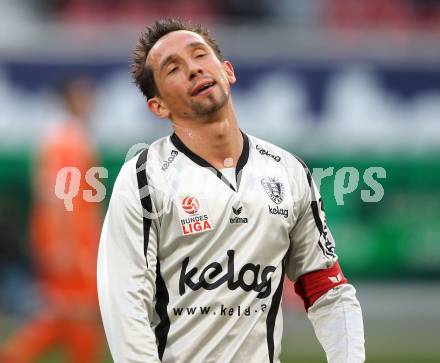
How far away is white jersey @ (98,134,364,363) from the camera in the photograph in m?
3.72

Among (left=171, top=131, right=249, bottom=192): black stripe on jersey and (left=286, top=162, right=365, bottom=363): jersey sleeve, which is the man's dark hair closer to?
(left=171, top=131, right=249, bottom=192): black stripe on jersey

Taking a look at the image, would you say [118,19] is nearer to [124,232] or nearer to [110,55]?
[110,55]

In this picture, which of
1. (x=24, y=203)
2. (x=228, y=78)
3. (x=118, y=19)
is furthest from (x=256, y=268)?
(x=118, y=19)

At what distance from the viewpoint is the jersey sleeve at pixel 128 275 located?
363cm

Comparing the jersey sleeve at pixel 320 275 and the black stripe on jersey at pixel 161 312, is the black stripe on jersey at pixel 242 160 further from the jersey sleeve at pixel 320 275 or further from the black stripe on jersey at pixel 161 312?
the black stripe on jersey at pixel 161 312

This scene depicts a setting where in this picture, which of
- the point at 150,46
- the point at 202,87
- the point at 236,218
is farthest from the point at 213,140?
the point at 150,46

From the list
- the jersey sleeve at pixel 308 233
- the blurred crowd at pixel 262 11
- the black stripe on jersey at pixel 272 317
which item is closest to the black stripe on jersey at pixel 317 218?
the jersey sleeve at pixel 308 233

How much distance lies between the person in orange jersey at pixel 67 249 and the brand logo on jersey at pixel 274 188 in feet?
14.3

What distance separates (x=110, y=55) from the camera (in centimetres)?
1255

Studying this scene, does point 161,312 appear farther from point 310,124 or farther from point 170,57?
point 310,124

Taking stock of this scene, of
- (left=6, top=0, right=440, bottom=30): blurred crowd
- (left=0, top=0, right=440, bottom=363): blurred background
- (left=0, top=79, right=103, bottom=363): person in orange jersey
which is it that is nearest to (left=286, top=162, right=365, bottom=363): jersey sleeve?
(left=0, top=79, right=103, bottom=363): person in orange jersey

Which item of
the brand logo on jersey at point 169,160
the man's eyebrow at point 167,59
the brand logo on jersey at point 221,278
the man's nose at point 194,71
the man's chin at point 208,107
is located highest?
the man's eyebrow at point 167,59

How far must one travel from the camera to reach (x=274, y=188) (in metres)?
3.95

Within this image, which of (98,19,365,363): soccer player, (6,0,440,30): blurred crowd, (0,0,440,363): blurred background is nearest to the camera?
(98,19,365,363): soccer player
